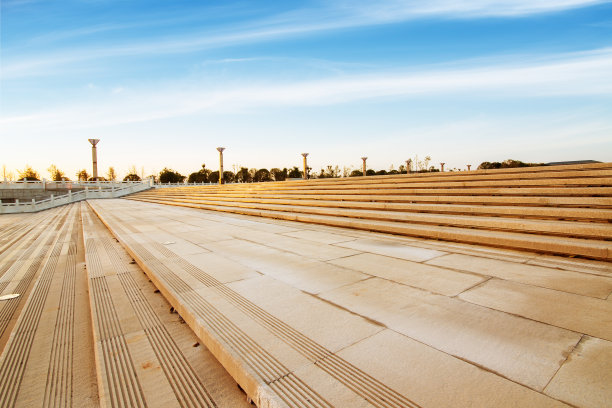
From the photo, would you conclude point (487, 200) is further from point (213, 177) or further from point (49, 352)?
point (213, 177)

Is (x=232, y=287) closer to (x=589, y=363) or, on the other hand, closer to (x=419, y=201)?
(x=589, y=363)

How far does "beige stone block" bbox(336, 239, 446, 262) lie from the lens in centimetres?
440

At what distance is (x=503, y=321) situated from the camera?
2375mm

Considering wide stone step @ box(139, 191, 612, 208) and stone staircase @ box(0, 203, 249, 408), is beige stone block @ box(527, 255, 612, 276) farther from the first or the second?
stone staircase @ box(0, 203, 249, 408)

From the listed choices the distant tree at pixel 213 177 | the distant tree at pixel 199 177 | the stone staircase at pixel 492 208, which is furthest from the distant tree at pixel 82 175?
the stone staircase at pixel 492 208

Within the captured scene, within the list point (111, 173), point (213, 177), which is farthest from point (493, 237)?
point (111, 173)

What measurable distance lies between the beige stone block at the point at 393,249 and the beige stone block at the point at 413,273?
0.25 meters

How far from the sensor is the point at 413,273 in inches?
143

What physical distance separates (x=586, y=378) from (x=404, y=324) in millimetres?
1092

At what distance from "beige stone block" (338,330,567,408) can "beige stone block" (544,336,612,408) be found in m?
0.13

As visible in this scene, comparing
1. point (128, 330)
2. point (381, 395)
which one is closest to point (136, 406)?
point (128, 330)

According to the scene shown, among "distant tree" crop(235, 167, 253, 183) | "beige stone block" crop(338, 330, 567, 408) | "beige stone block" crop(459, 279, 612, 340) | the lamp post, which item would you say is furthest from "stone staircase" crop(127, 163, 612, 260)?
"distant tree" crop(235, 167, 253, 183)

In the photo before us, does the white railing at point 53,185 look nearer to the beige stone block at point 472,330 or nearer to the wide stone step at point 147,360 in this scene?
the wide stone step at point 147,360

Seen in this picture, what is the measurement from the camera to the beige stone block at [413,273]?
3.17 metres
